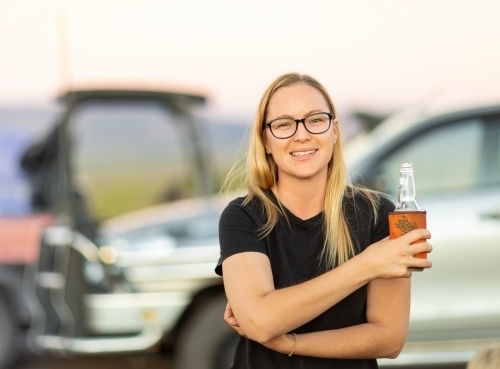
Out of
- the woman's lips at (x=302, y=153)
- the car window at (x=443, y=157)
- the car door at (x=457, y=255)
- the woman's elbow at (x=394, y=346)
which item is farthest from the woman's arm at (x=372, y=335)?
the car window at (x=443, y=157)

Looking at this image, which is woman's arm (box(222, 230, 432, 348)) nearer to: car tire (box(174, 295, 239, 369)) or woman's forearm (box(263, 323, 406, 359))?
woman's forearm (box(263, 323, 406, 359))

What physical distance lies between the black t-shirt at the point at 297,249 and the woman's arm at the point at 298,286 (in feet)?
0.14

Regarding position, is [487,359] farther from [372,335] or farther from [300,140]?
[300,140]

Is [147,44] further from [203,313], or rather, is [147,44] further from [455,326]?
[455,326]

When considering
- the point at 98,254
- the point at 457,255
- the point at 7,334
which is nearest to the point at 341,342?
the point at 457,255

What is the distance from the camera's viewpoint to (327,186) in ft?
8.04

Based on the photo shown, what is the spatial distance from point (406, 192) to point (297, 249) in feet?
1.02

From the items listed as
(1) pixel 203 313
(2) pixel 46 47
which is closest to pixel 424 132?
(1) pixel 203 313

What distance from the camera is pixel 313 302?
217 centimetres

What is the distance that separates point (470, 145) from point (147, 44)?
3.24 metres

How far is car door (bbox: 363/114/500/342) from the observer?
Result: 541 centimetres

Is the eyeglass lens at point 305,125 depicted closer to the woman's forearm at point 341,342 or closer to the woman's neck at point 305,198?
the woman's neck at point 305,198

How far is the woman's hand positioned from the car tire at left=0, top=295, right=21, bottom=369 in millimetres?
5084

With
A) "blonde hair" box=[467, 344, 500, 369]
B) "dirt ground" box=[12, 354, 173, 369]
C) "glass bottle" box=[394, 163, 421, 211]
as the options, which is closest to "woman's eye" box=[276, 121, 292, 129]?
"glass bottle" box=[394, 163, 421, 211]
